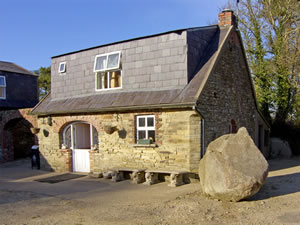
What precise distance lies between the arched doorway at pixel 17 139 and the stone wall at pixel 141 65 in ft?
20.1

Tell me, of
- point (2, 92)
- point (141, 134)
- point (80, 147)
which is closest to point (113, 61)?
point (141, 134)

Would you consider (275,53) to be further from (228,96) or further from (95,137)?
(95,137)

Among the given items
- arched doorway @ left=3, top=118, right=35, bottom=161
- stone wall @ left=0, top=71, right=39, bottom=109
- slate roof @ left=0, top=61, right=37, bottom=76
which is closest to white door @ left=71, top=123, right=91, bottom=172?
arched doorway @ left=3, top=118, right=35, bottom=161

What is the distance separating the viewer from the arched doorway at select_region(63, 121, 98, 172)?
12.6 metres

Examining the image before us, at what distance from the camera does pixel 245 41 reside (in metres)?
19.5

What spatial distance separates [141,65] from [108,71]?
1.85 metres

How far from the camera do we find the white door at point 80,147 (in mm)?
12844

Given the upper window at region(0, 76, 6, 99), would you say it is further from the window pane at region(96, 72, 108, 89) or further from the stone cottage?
the window pane at region(96, 72, 108, 89)

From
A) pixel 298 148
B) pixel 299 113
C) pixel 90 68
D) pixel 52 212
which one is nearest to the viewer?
pixel 52 212

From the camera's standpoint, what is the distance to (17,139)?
18375 millimetres

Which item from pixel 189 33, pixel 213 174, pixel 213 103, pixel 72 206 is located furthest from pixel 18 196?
pixel 189 33

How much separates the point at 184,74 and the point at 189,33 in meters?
1.69

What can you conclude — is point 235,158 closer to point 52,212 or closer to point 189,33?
point 52,212

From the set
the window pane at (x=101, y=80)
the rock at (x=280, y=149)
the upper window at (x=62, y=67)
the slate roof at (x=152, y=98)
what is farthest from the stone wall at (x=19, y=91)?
the rock at (x=280, y=149)
